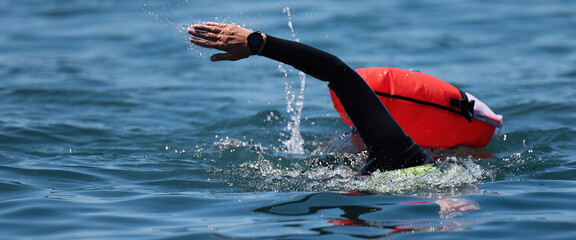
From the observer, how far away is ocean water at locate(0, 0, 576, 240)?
4289 millimetres

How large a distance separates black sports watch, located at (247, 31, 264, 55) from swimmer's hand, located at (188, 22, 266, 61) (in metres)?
0.02

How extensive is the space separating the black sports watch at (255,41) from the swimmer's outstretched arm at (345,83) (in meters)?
0.02

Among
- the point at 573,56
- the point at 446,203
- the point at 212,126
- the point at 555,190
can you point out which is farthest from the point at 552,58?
the point at 446,203

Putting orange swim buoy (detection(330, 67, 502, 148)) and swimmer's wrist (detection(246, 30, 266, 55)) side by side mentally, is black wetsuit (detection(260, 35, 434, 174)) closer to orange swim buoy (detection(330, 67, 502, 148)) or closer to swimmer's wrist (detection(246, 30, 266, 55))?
swimmer's wrist (detection(246, 30, 266, 55))

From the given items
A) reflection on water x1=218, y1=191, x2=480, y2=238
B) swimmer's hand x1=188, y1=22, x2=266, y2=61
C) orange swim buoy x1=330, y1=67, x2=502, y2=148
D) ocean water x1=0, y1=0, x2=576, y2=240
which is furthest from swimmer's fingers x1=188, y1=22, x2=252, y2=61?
orange swim buoy x1=330, y1=67, x2=502, y2=148

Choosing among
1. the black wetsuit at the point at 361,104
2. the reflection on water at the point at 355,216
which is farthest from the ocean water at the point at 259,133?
the black wetsuit at the point at 361,104

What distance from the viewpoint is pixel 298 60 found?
4.13 metres

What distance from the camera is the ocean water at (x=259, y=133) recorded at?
4289 millimetres

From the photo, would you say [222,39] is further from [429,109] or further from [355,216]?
[429,109]

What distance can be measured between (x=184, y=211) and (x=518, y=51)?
9343mm

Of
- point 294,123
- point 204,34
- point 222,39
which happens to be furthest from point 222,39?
point 294,123

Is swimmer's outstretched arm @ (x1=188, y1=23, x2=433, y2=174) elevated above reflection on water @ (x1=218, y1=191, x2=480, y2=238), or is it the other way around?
swimmer's outstretched arm @ (x1=188, y1=23, x2=433, y2=174)

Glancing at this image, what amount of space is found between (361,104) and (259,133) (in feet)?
11.5

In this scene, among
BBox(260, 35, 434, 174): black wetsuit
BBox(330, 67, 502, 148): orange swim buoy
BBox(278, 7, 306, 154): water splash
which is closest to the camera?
BBox(260, 35, 434, 174): black wetsuit
